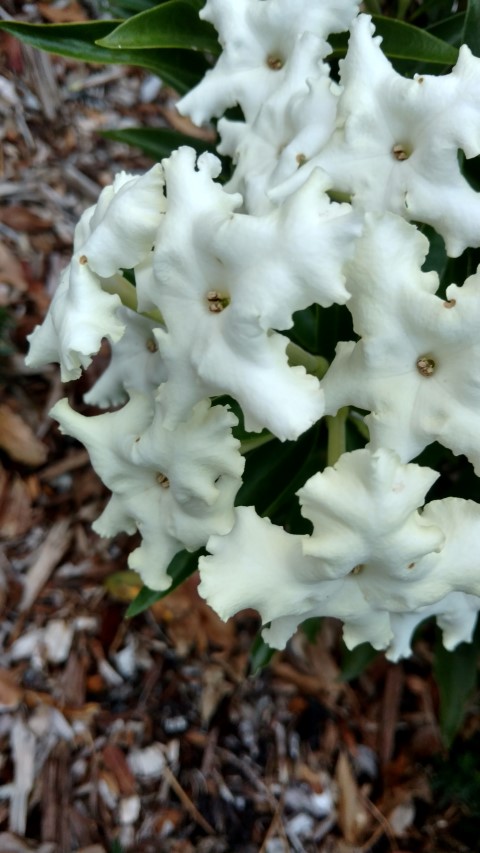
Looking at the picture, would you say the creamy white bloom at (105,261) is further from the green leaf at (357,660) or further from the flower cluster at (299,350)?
the green leaf at (357,660)

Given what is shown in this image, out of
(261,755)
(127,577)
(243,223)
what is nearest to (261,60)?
(243,223)

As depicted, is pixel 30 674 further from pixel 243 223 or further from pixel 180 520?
pixel 243 223

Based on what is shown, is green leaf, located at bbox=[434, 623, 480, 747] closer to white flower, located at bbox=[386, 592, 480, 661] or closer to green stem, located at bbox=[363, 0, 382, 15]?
white flower, located at bbox=[386, 592, 480, 661]

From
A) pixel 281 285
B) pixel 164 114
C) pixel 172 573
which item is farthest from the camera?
pixel 164 114

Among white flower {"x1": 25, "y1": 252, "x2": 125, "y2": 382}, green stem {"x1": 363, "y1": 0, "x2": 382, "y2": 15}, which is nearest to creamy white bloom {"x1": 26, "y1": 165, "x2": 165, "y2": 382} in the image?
white flower {"x1": 25, "y1": 252, "x2": 125, "y2": 382}

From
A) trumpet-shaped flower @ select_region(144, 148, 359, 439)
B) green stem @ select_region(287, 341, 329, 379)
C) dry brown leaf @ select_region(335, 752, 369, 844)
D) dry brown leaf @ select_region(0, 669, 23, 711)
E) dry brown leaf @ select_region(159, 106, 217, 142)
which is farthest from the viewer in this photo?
dry brown leaf @ select_region(159, 106, 217, 142)

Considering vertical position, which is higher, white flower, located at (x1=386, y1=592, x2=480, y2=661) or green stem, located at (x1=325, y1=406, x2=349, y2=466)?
green stem, located at (x1=325, y1=406, x2=349, y2=466)

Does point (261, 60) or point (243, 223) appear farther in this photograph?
point (261, 60)
